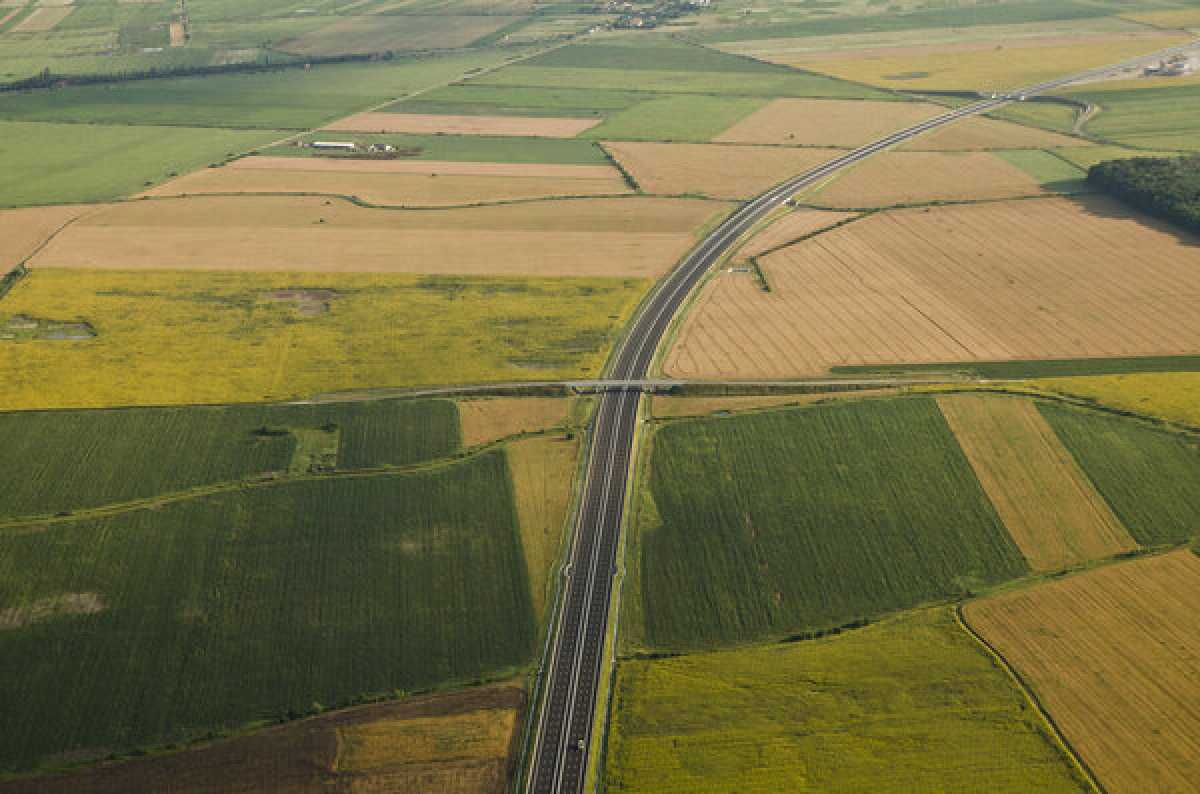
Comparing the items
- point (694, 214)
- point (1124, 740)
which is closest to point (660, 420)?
point (1124, 740)

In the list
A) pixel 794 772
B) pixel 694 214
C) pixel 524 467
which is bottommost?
pixel 794 772

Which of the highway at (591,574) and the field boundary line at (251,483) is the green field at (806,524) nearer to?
the highway at (591,574)

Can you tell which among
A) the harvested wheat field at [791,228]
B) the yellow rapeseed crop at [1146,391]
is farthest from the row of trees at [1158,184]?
the yellow rapeseed crop at [1146,391]

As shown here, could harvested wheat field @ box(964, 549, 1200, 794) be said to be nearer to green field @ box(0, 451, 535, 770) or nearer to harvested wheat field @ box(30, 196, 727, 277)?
green field @ box(0, 451, 535, 770)

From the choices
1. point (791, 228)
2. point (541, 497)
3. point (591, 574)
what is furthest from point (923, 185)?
point (591, 574)

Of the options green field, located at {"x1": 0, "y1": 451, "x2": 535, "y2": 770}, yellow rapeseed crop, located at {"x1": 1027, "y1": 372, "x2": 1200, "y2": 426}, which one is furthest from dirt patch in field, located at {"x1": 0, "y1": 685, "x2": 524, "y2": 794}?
yellow rapeseed crop, located at {"x1": 1027, "y1": 372, "x2": 1200, "y2": 426}

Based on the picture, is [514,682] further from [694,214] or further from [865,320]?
[694,214]

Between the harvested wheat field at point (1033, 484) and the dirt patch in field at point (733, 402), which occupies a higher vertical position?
the dirt patch in field at point (733, 402)
